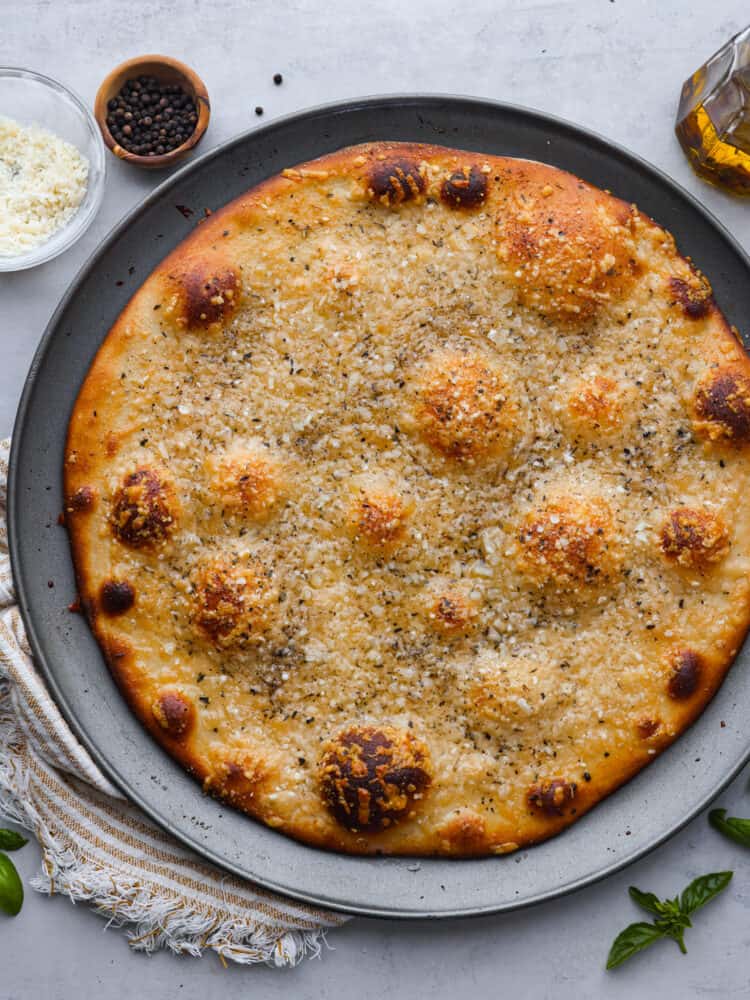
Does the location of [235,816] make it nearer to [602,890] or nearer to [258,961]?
[258,961]

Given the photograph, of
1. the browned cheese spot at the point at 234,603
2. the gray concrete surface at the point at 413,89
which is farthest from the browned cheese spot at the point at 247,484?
the gray concrete surface at the point at 413,89

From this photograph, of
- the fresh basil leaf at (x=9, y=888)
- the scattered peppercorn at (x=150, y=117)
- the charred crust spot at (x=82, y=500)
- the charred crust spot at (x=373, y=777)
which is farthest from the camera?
the scattered peppercorn at (x=150, y=117)

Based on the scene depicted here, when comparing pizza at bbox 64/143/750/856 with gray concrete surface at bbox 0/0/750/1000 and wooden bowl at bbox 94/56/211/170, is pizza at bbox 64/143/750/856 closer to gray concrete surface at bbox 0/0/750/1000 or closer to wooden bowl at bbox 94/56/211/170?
wooden bowl at bbox 94/56/211/170

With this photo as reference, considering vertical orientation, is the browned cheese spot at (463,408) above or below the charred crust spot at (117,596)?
above

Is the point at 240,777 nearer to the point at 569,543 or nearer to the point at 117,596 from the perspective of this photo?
the point at 117,596

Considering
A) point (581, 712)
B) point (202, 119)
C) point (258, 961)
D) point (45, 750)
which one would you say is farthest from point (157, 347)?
point (258, 961)

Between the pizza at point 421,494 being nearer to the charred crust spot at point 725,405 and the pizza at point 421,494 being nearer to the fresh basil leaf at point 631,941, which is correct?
the charred crust spot at point 725,405
